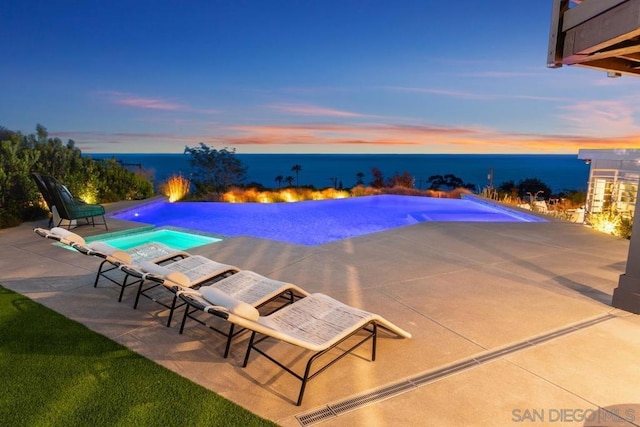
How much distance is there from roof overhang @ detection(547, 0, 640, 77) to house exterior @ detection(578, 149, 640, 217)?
7894 mm

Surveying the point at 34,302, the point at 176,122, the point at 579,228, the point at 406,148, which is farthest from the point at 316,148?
the point at 34,302

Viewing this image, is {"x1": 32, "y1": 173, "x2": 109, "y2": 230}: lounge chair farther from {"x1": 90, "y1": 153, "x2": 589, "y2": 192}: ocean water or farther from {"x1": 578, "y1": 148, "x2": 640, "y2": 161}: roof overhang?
{"x1": 90, "y1": 153, "x2": 589, "y2": 192}: ocean water

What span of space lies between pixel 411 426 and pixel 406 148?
1038 inches

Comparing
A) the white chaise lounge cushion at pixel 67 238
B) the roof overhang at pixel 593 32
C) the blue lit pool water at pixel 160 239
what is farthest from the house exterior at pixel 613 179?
the white chaise lounge cushion at pixel 67 238

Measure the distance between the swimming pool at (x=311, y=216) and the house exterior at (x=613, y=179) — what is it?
260 centimetres

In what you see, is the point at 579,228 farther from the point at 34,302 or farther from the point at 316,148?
the point at 316,148

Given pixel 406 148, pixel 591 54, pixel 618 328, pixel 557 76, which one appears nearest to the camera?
pixel 591 54

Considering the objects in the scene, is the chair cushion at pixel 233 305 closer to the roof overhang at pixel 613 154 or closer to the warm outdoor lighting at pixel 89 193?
the warm outdoor lighting at pixel 89 193

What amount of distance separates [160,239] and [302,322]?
5.29 meters

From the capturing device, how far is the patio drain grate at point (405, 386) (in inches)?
83.7

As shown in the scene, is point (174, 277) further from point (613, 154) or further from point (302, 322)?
point (613, 154)

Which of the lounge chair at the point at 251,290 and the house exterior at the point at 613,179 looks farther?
the house exterior at the point at 613,179

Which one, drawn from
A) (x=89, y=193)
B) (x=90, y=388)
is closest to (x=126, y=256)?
(x=90, y=388)

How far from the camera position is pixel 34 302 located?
3580 millimetres
